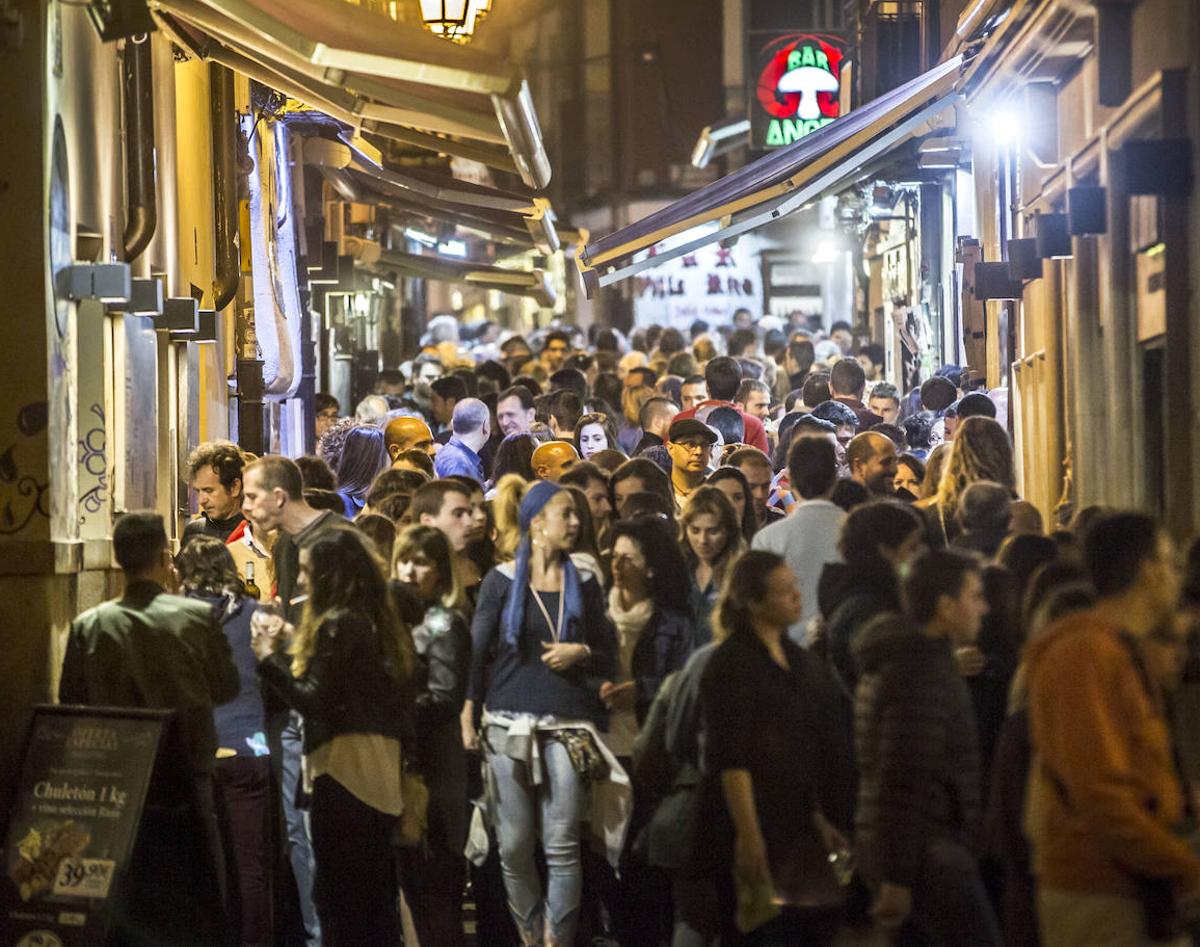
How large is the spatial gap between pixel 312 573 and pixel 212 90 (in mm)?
7818

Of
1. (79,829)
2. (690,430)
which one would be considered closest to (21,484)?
(79,829)

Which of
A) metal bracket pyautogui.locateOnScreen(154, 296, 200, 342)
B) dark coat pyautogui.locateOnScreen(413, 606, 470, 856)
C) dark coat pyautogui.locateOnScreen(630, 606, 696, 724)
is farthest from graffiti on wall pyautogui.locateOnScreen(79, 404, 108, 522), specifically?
dark coat pyautogui.locateOnScreen(630, 606, 696, 724)

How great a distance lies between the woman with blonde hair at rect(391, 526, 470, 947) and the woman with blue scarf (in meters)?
0.22

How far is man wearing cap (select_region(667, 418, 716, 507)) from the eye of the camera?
488 inches

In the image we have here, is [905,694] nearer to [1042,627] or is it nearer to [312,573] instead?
[1042,627]

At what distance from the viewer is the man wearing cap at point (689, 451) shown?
12406 mm

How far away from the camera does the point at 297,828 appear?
31.4 ft

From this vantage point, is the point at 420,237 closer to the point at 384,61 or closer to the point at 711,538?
the point at 384,61

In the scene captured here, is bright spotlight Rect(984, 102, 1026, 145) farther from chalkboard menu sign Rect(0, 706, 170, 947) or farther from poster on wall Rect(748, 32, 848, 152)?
poster on wall Rect(748, 32, 848, 152)

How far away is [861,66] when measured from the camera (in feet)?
84.1

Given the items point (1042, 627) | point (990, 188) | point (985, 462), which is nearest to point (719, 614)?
point (1042, 627)

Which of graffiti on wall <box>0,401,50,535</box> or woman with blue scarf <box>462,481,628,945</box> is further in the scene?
graffiti on wall <box>0,401,50,535</box>

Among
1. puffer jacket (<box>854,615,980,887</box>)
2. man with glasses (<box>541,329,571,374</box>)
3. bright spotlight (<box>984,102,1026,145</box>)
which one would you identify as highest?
bright spotlight (<box>984,102,1026,145</box>)

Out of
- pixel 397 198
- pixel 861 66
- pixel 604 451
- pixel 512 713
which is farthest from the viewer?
pixel 861 66
